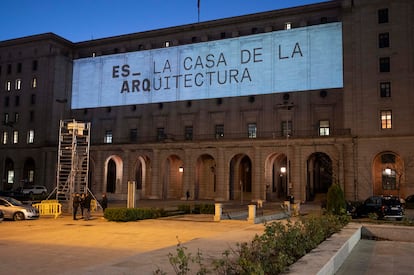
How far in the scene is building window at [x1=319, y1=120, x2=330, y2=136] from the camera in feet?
173

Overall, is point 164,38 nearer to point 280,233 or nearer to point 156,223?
point 156,223

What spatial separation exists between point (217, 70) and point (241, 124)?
27.0 feet

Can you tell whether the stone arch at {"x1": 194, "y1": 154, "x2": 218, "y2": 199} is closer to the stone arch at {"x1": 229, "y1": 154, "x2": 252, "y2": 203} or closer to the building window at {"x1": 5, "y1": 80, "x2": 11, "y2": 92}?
the stone arch at {"x1": 229, "y1": 154, "x2": 252, "y2": 203}

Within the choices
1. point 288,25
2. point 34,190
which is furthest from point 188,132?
point 34,190

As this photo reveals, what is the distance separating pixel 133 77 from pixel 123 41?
24.2 feet

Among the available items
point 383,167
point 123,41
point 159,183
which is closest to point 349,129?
point 383,167

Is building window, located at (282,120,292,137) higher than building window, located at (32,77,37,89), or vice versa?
building window, located at (32,77,37,89)

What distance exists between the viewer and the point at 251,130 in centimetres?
5669

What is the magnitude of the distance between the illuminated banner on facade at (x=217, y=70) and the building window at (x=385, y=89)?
480 centimetres

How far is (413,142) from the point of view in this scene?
4653 cm

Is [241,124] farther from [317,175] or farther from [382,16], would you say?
[382,16]

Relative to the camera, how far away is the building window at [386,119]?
157ft

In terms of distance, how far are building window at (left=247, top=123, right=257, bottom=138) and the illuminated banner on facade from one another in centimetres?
425

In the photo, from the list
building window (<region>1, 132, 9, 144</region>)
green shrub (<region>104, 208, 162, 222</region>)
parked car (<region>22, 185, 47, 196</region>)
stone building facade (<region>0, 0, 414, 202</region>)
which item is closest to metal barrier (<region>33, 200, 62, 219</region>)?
green shrub (<region>104, 208, 162, 222</region>)
